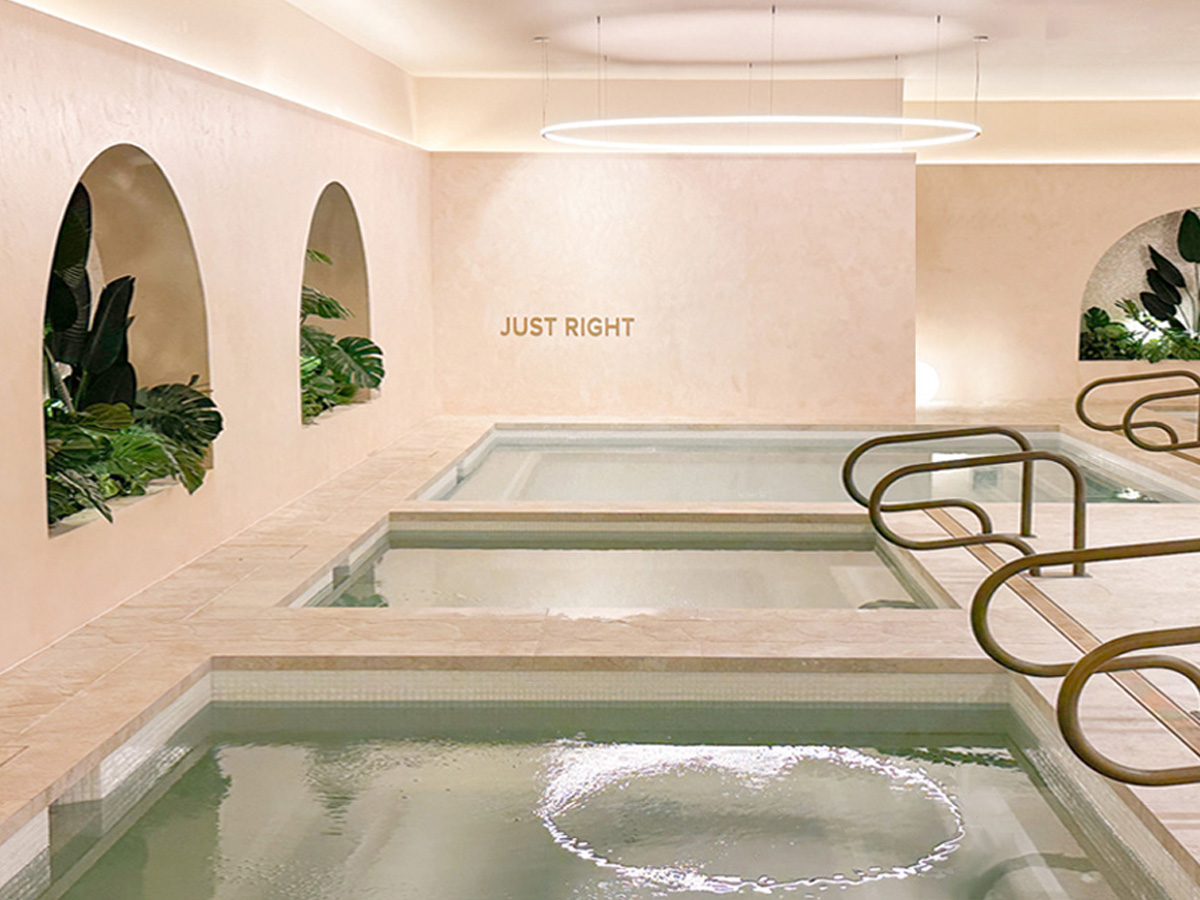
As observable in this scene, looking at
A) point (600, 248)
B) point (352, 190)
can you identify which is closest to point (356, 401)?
point (352, 190)

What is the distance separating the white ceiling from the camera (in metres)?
9.48

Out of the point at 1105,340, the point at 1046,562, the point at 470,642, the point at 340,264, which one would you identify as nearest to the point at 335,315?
the point at 340,264

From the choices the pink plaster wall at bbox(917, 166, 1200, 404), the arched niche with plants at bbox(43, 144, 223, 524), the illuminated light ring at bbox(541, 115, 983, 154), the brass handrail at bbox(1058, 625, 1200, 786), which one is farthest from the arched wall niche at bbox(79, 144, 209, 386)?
the pink plaster wall at bbox(917, 166, 1200, 404)

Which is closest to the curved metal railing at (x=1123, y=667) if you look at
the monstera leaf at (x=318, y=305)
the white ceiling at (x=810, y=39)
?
the white ceiling at (x=810, y=39)

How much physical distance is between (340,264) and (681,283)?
12.1 feet

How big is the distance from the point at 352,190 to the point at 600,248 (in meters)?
3.49

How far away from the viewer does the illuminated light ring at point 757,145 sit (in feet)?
36.3

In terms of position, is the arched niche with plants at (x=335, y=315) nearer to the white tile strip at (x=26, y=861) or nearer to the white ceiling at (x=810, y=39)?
the white ceiling at (x=810, y=39)

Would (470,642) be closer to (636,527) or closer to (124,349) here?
(124,349)

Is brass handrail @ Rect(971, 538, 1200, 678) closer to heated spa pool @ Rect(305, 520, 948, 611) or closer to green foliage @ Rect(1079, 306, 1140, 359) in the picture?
heated spa pool @ Rect(305, 520, 948, 611)

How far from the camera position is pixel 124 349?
7.07 m

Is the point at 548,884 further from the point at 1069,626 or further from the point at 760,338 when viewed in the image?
the point at 760,338

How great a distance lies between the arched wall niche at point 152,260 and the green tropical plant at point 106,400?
0.19m

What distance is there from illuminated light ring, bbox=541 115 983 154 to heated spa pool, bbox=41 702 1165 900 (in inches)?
263
